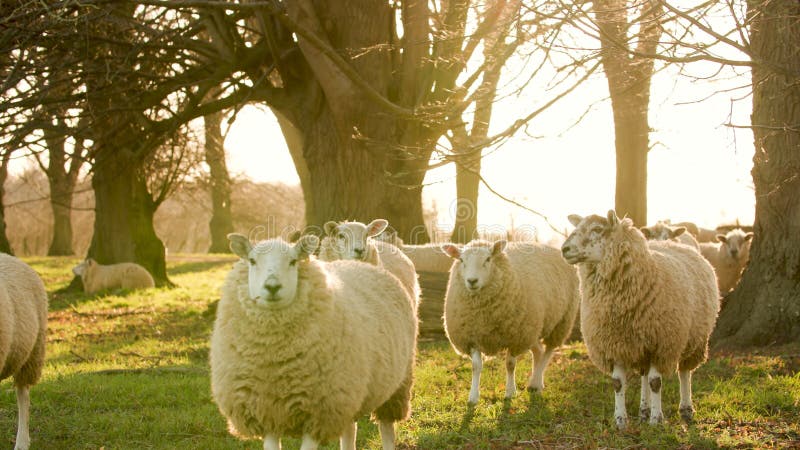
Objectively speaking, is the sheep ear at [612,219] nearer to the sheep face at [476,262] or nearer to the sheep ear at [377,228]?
the sheep face at [476,262]

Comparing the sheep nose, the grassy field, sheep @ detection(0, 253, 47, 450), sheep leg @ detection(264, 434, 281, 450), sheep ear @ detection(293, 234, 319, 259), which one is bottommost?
the grassy field

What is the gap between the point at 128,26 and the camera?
11508 millimetres

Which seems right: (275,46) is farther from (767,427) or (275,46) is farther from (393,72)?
(767,427)

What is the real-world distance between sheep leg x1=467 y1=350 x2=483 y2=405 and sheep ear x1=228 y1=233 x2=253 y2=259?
336 cm

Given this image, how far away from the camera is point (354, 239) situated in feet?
29.1

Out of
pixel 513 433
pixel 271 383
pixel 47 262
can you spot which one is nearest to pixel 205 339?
pixel 513 433

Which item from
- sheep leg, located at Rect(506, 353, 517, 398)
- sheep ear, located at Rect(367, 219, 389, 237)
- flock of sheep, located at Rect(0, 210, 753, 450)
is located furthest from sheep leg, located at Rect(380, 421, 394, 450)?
sheep ear, located at Rect(367, 219, 389, 237)

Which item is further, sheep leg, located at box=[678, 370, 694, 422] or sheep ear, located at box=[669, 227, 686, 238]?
sheep ear, located at box=[669, 227, 686, 238]

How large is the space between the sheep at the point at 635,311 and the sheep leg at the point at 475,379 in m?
1.34

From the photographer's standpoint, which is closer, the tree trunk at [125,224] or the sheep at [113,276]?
the sheep at [113,276]

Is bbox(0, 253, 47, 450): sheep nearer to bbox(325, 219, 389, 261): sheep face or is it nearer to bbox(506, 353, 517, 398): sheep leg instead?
bbox(325, 219, 389, 261): sheep face

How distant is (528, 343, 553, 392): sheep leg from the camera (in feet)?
27.3

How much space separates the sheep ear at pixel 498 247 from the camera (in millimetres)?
8461

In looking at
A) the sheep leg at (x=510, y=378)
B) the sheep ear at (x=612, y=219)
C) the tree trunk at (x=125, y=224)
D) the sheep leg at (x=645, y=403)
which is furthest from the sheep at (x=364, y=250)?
the tree trunk at (x=125, y=224)
